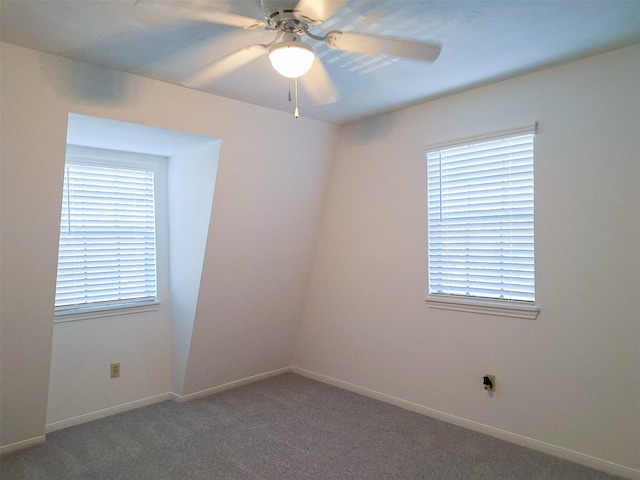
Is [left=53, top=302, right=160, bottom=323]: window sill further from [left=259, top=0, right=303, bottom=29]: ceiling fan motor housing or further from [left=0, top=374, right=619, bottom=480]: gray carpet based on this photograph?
[left=259, top=0, right=303, bottom=29]: ceiling fan motor housing

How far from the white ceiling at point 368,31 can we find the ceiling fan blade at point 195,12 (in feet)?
0.13

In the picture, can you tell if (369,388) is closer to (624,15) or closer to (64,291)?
(64,291)

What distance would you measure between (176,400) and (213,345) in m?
0.54

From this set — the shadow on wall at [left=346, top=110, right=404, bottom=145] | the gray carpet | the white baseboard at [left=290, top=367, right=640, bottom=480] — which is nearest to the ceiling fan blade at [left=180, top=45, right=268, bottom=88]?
the shadow on wall at [left=346, top=110, right=404, bottom=145]

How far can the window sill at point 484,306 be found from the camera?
2.81 metres

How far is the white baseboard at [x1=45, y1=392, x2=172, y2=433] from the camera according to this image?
10.3ft

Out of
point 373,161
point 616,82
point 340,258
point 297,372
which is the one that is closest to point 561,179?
point 616,82

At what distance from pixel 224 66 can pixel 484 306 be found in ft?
7.31

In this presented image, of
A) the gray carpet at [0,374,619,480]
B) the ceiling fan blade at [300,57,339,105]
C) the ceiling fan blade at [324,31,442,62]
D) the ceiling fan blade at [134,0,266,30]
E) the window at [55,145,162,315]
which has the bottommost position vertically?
the gray carpet at [0,374,619,480]

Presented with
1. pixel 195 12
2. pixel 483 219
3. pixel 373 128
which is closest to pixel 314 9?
pixel 195 12

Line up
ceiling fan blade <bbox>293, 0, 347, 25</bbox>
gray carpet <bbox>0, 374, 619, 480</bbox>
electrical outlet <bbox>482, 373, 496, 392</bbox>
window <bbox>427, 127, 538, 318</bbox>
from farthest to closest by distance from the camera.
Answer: electrical outlet <bbox>482, 373, 496, 392</bbox>
window <bbox>427, 127, 538, 318</bbox>
gray carpet <bbox>0, 374, 619, 480</bbox>
ceiling fan blade <bbox>293, 0, 347, 25</bbox>

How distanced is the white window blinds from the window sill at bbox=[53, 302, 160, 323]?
7.59 feet

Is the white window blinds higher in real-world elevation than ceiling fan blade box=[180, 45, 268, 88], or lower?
lower

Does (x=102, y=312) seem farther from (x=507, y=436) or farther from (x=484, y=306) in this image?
(x=507, y=436)
